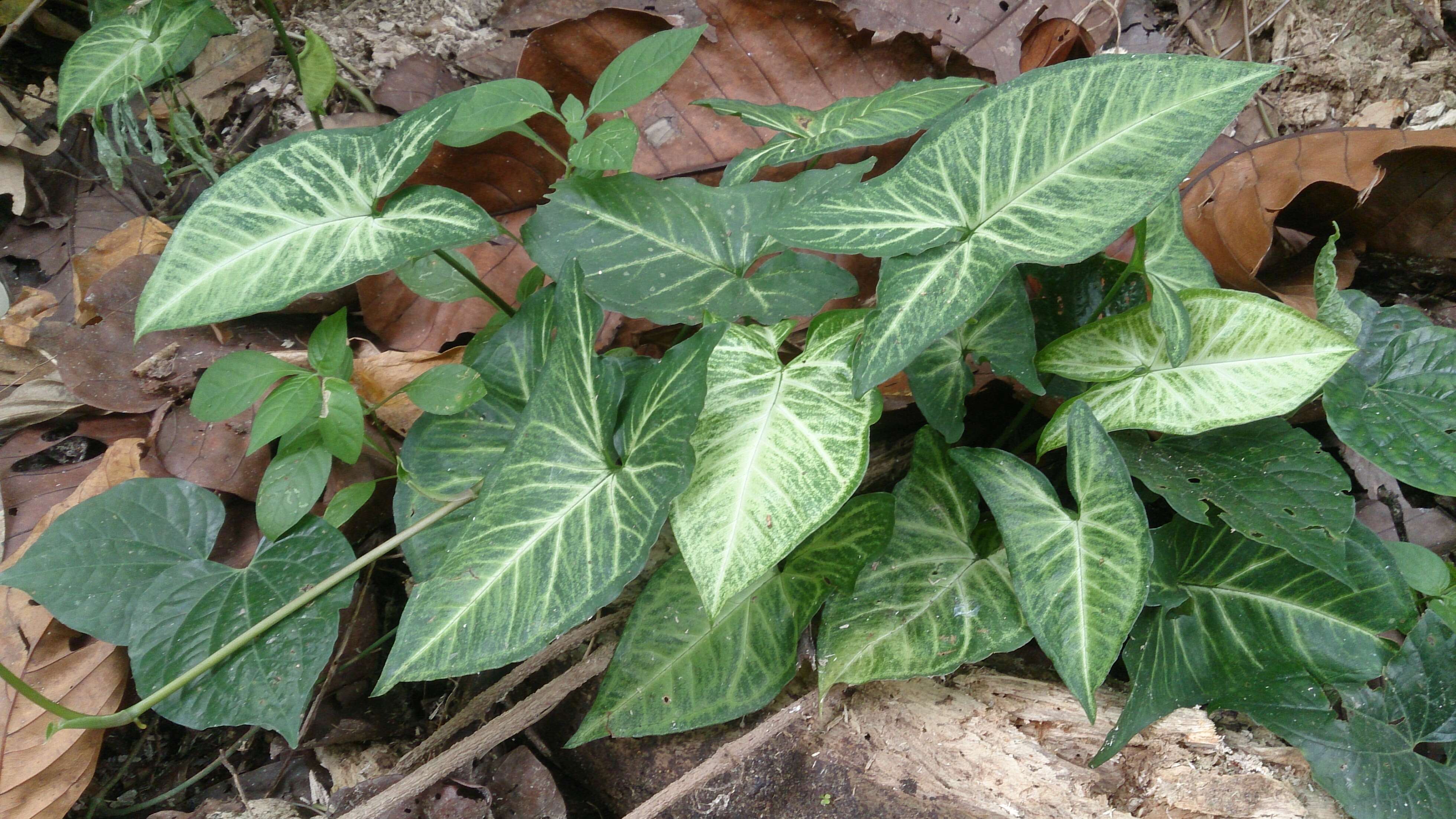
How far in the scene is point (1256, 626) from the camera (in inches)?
44.5

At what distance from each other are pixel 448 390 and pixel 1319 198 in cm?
143

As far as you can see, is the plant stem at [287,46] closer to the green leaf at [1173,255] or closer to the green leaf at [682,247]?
the green leaf at [682,247]

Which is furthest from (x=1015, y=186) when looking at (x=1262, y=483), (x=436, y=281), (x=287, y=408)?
(x=287, y=408)

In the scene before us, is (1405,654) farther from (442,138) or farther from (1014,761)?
(442,138)

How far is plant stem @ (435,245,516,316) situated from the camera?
3.94ft

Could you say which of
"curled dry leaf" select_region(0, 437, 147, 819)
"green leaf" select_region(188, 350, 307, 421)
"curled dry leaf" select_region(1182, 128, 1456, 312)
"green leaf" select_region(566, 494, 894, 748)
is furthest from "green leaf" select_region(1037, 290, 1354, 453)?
"curled dry leaf" select_region(0, 437, 147, 819)

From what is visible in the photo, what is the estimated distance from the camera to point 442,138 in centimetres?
120

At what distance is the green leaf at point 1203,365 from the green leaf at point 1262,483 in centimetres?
9

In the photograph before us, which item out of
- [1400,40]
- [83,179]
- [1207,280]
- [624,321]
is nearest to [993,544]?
[1207,280]

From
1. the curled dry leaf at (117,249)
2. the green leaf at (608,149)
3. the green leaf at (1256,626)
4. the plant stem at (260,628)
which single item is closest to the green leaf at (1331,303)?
the green leaf at (1256,626)

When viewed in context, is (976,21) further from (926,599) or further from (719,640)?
(719,640)

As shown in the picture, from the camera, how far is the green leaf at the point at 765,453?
0.89m

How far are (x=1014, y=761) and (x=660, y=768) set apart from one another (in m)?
0.50

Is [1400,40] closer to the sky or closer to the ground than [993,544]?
closer to the sky
